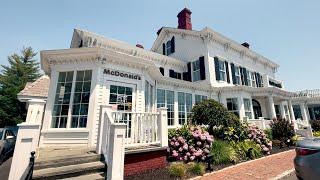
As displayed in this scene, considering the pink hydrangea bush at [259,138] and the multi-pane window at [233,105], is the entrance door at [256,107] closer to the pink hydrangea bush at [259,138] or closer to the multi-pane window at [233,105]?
the multi-pane window at [233,105]

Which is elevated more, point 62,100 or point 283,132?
point 62,100

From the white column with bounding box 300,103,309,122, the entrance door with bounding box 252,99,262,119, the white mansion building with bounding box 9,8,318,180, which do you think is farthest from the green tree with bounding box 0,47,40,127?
the white column with bounding box 300,103,309,122

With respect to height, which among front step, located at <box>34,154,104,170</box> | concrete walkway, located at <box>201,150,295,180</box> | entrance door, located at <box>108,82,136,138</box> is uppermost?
entrance door, located at <box>108,82,136,138</box>

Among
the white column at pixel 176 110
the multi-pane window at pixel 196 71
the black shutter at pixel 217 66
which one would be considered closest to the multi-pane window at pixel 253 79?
the black shutter at pixel 217 66

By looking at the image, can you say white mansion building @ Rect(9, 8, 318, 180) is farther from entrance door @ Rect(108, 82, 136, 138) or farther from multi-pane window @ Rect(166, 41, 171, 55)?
multi-pane window @ Rect(166, 41, 171, 55)

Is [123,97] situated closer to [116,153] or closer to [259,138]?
[116,153]

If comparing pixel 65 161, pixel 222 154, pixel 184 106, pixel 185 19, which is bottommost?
pixel 222 154

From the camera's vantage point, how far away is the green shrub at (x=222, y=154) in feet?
25.4

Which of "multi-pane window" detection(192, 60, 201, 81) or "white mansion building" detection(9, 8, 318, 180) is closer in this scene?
"white mansion building" detection(9, 8, 318, 180)

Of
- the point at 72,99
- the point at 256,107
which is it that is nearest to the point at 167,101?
the point at 72,99

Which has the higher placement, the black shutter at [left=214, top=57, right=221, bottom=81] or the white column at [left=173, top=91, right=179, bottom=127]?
the black shutter at [left=214, top=57, right=221, bottom=81]

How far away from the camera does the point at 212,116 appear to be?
10133 mm

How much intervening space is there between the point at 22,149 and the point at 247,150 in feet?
29.2

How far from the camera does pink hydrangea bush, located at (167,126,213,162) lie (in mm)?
7762
